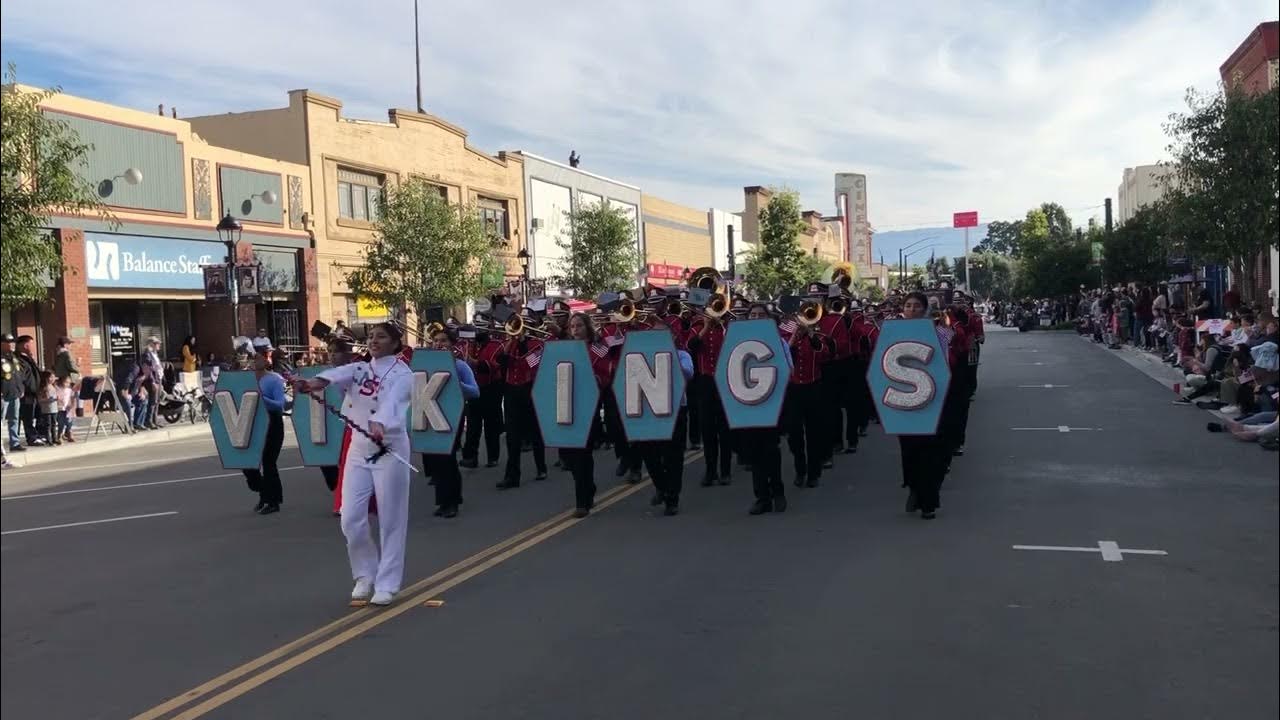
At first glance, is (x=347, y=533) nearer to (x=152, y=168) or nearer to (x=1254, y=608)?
(x=1254, y=608)

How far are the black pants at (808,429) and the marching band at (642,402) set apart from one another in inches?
0.6

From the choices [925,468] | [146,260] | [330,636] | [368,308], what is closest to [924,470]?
[925,468]

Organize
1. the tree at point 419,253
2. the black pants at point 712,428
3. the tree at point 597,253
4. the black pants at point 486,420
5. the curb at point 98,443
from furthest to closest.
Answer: the tree at point 597,253 < the tree at point 419,253 < the curb at point 98,443 < the black pants at point 486,420 < the black pants at point 712,428

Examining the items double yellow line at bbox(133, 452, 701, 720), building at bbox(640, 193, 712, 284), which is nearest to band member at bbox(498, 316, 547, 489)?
double yellow line at bbox(133, 452, 701, 720)

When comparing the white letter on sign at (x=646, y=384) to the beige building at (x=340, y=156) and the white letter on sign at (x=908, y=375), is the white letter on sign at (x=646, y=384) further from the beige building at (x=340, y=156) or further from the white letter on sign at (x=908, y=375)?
the beige building at (x=340, y=156)

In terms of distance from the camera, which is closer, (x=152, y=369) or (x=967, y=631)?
(x=967, y=631)

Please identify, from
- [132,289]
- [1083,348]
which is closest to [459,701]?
[132,289]

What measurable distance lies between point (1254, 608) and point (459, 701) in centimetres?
369

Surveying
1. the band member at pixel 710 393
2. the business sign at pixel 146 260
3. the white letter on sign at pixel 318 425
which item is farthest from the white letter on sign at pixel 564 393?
the business sign at pixel 146 260

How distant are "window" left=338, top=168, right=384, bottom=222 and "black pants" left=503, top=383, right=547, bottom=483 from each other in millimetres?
22345

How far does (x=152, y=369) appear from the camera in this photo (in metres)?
21.0

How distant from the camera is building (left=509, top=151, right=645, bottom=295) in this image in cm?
4550

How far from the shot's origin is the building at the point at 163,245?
24.3 meters

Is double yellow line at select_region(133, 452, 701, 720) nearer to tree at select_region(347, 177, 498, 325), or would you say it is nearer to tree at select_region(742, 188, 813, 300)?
tree at select_region(347, 177, 498, 325)
